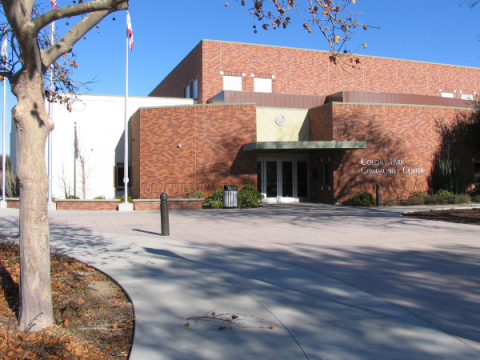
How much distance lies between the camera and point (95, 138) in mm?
27234

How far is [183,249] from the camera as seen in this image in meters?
9.20

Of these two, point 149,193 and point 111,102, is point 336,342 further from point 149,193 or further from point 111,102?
point 111,102

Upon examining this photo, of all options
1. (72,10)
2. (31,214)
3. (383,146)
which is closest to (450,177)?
(383,146)

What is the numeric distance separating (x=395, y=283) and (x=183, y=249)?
4531 mm

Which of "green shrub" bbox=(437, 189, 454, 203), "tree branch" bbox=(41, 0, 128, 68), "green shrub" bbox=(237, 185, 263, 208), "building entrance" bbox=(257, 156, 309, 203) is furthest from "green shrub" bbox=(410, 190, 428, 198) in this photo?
"tree branch" bbox=(41, 0, 128, 68)

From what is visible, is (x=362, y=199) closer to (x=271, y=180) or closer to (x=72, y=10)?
(x=271, y=180)

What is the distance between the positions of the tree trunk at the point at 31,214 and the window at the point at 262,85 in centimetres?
2468

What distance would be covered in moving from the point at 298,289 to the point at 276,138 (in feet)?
60.1

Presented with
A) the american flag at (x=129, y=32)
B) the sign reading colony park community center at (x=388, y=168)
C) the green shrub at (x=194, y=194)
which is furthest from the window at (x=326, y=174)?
the american flag at (x=129, y=32)

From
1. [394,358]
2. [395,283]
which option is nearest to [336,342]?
[394,358]

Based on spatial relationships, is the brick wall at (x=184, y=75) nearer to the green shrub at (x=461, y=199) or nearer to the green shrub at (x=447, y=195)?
the green shrub at (x=447, y=195)

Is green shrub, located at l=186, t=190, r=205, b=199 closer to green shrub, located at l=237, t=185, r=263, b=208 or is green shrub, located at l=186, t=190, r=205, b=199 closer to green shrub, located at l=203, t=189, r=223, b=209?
green shrub, located at l=203, t=189, r=223, b=209

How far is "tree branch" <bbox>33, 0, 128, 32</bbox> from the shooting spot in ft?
14.6

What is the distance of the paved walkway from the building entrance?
11.7m
